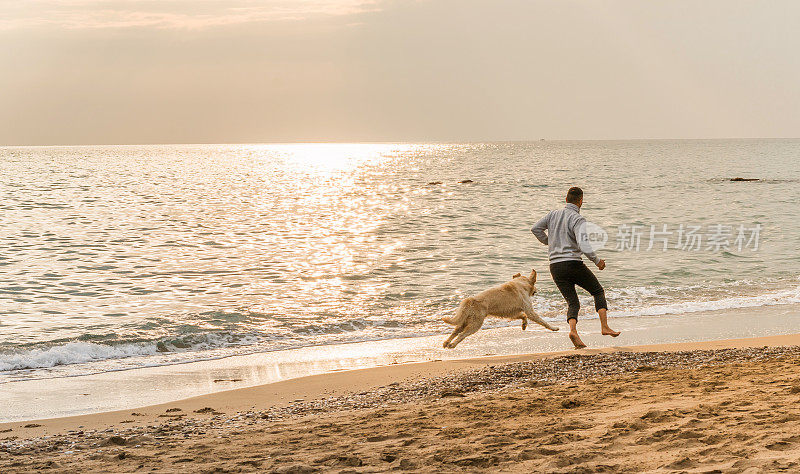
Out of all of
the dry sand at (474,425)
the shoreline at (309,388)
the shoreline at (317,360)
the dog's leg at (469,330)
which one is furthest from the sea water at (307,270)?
the dry sand at (474,425)

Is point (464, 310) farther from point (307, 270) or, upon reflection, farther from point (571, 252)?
point (307, 270)

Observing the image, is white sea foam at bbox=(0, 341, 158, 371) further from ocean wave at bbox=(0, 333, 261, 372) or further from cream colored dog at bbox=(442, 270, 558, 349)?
cream colored dog at bbox=(442, 270, 558, 349)

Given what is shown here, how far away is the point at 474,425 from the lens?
5688 millimetres

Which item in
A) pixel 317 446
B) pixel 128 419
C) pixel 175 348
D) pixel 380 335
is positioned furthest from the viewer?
pixel 380 335

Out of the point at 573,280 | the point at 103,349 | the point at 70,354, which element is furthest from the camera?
the point at 103,349

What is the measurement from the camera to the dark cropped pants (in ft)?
31.7

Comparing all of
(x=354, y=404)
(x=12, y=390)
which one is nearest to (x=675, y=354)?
(x=354, y=404)

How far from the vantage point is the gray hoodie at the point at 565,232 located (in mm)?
9469

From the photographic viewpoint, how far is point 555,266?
9.80m

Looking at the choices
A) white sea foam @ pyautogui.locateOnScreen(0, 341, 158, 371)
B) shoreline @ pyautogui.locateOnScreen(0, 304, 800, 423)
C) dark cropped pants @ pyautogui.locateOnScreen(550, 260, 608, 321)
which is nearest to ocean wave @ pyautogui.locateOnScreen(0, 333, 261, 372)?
white sea foam @ pyautogui.locateOnScreen(0, 341, 158, 371)

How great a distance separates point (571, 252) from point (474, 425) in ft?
14.6

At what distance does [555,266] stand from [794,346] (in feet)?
9.63

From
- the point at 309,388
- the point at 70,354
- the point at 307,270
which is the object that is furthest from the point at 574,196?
the point at 307,270

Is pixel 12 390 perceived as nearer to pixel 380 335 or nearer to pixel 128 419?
pixel 128 419
